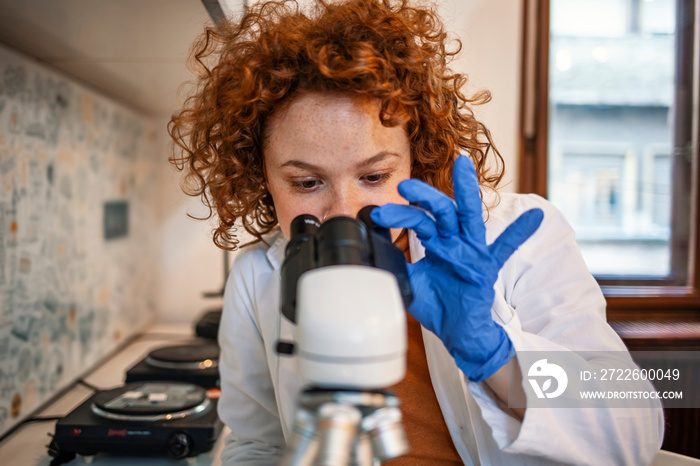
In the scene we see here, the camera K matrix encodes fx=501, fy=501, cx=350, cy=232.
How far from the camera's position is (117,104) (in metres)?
1.86

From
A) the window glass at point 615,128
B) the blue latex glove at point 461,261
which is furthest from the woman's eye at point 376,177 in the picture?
the window glass at point 615,128

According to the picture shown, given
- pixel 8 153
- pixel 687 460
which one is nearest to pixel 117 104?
pixel 8 153

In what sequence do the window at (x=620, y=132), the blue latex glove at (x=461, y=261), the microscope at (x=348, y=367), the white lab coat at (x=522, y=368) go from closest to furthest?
the microscope at (x=348, y=367)
the blue latex glove at (x=461, y=261)
the white lab coat at (x=522, y=368)
the window at (x=620, y=132)

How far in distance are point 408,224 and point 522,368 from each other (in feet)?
0.93

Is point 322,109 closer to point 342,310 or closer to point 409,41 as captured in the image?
point 409,41

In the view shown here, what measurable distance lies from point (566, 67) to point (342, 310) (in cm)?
193

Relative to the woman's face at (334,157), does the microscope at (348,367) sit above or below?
below

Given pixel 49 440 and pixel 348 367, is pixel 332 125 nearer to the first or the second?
pixel 348 367

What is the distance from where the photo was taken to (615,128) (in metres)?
2.02

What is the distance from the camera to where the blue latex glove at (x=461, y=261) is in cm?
69

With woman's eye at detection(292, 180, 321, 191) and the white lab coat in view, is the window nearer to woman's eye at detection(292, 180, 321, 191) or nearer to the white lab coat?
the white lab coat

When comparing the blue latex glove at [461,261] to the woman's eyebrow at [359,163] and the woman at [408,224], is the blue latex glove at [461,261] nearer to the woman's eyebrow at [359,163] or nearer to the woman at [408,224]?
the woman at [408,224]

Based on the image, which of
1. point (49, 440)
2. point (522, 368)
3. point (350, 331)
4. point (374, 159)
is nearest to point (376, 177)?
point (374, 159)

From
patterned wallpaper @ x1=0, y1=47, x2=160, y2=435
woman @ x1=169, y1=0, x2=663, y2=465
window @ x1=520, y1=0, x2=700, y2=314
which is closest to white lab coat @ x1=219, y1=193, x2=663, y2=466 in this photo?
woman @ x1=169, y1=0, x2=663, y2=465
